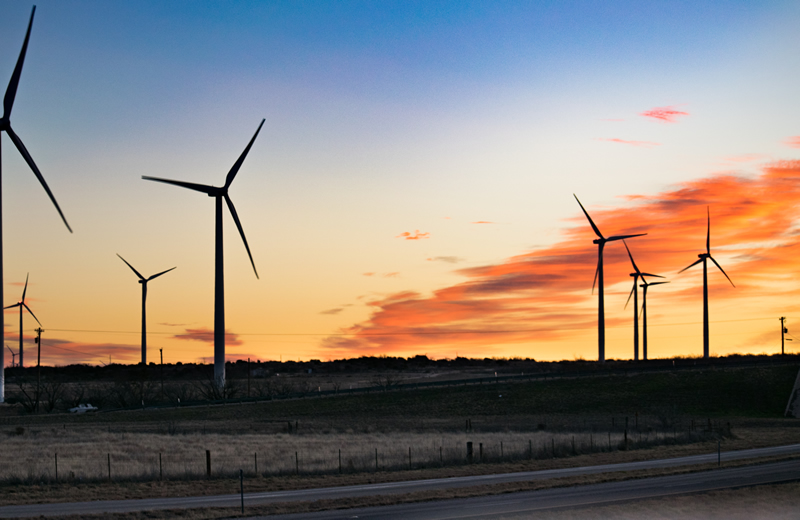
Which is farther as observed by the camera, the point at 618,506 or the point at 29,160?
the point at 29,160

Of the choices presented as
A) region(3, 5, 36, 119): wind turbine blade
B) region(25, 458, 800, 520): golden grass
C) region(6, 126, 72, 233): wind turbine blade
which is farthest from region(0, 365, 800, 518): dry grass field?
region(3, 5, 36, 119): wind turbine blade

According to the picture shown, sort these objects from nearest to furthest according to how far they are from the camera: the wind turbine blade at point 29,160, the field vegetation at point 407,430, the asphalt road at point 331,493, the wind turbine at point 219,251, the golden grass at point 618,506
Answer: the golden grass at point 618,506 → the asphalt road at point 331,493 → the field vegetation at point 407,430 → the wind turbine blade at point 29,160 → the wind turbine at point 219,251

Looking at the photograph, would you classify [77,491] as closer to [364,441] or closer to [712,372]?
[364,441]

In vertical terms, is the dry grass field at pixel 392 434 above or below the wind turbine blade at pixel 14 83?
below

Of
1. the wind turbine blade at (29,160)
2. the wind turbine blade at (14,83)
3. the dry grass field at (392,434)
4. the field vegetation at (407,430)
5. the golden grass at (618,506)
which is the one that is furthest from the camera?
the wind turbine blade at (14,83)

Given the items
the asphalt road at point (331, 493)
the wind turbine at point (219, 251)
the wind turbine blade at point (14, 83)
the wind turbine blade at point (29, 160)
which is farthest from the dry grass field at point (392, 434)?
the wind turbine blade at point (14, 83)

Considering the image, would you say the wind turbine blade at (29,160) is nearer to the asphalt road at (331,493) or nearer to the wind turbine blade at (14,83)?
the wind turbine blade at (14,83)

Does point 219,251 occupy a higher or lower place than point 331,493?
higher

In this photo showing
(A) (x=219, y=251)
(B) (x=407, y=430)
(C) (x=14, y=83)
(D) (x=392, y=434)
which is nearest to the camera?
(D) (x=392, y=434)

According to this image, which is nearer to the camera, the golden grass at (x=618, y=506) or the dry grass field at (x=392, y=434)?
the golden grass at (x=618, y=506)

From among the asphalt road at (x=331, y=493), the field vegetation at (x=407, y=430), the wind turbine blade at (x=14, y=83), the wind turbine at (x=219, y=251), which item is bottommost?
the field vegetation at (x=407, y=430)

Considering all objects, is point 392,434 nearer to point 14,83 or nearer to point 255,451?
point 255,451

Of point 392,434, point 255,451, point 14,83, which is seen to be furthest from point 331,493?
point 14,83

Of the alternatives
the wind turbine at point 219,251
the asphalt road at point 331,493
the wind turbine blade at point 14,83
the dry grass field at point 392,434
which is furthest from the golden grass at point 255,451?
the wind turbine blade at point 14,83
